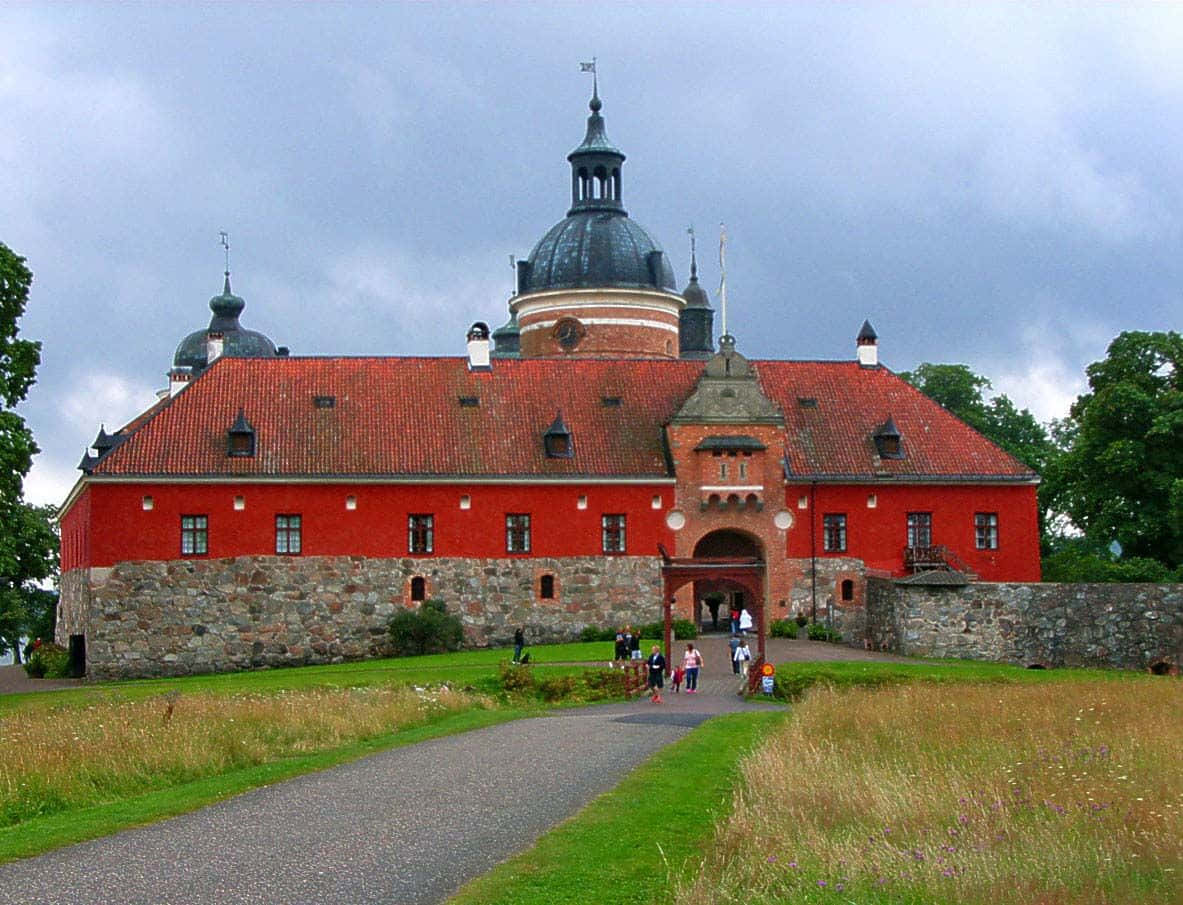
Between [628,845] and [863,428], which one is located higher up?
[863,428]

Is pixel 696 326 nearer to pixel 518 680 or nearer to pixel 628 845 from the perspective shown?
pixel 518 680

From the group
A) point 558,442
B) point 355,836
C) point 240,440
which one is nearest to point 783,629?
point 558,442

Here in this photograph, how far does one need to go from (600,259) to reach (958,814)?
144 ft

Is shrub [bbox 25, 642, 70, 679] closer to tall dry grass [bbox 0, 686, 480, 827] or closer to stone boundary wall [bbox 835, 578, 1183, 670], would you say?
tall dry grass [bbox 0, 686, 480, 827]

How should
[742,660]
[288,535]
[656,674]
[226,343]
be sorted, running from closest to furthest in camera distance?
[656,674] → [742,660] → [288,535] → [226,343]

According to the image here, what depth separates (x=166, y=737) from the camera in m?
19.1

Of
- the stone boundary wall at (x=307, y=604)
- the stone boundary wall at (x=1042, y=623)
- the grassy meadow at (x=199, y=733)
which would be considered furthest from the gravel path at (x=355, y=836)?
the stone boundary wall at (x=307, y=604)

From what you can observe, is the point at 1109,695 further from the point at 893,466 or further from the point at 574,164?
the point at 574,164

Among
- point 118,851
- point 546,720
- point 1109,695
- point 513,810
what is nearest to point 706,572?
point 546,720

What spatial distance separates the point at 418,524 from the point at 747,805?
29494 millimetres

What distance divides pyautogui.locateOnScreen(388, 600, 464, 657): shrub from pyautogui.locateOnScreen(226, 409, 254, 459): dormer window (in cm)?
619

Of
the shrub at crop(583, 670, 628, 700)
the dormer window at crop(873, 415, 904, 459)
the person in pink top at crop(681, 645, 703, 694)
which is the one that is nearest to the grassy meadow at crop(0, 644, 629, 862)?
the shrub at crop(583, 670, 628, 700)

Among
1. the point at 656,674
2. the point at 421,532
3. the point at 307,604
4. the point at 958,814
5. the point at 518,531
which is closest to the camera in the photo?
the point at 958,814

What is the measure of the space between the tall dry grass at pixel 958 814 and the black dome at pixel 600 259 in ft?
120
